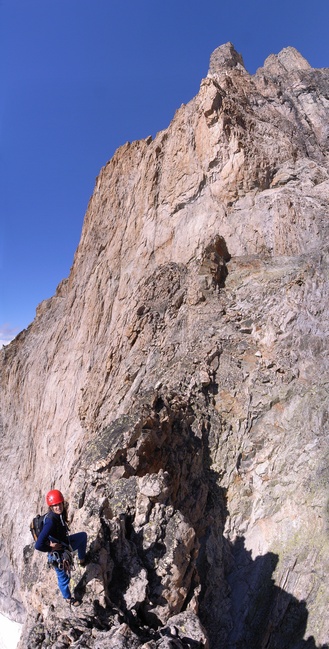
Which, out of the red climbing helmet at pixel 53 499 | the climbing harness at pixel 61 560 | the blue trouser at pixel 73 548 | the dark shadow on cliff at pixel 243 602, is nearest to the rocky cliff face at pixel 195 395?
the dark shadow on cliff at pixel 243 602

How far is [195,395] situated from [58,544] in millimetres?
6826

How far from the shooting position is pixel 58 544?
6.10 meters

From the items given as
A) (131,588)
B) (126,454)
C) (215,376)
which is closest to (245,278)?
(215,376)

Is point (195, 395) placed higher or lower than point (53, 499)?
higher

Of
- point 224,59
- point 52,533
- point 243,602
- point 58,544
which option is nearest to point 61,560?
point 58,544

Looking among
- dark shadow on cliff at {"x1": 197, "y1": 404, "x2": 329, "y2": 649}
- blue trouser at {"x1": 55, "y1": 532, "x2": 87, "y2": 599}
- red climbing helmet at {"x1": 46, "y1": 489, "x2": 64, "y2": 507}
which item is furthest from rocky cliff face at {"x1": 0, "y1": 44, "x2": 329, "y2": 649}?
red climbing helmet at {"x1": 46, "y1": 489, "x2": 64, "y2": 507}

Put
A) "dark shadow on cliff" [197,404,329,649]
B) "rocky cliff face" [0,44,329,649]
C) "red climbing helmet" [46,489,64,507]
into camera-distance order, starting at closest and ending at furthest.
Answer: "red climbing helmet" [46,489,64,507], "rocky cliff face" [0,44,329,649], "dark shadow on cliff" [197,404,329,649]

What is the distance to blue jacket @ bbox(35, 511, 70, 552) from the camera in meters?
6.09

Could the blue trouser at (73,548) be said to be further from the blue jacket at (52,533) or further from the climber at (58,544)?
the blue jacket at (52,533)

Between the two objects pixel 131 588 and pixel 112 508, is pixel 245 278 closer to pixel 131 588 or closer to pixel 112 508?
pixel 112 508

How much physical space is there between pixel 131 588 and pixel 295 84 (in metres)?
→ 29.5

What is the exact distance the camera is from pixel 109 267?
2394 centimetres

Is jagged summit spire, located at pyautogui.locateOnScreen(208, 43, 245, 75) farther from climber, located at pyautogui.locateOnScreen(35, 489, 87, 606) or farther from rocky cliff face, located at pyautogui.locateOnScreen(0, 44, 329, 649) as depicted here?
climber, located at pyautogui.locateOnScreen(35, 489, 87, 606)

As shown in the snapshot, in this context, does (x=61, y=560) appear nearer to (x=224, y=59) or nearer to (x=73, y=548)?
(x=73, y=548)
